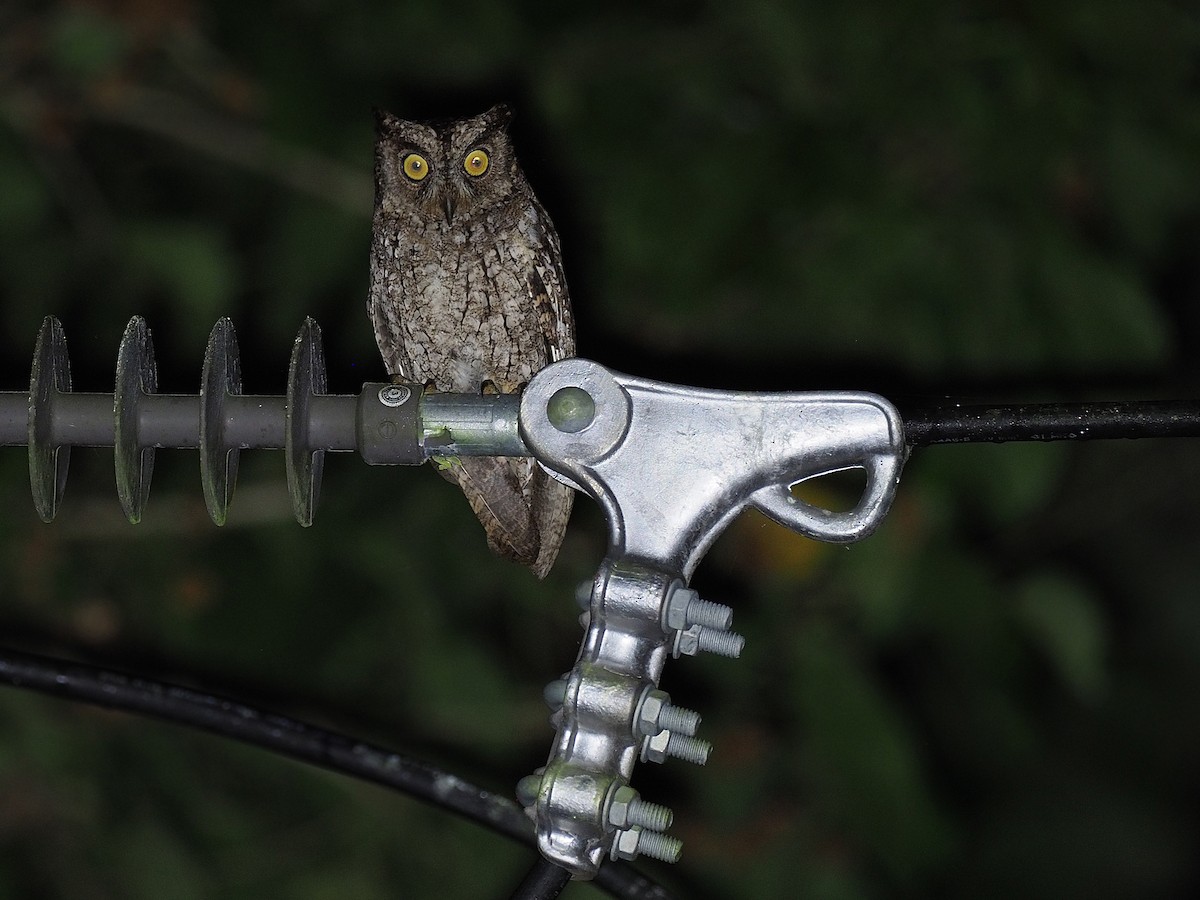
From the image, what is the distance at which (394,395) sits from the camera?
0.70 m

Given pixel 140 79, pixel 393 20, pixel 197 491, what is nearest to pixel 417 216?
pixel 393 20

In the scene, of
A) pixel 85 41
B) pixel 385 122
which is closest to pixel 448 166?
pixel 385 122

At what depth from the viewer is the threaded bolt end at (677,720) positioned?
603 millimetres

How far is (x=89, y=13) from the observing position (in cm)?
209

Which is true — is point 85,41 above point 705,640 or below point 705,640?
above

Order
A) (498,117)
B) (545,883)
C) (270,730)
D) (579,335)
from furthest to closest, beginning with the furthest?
(579,335) < (498,117) < (270,730) < (545,883)

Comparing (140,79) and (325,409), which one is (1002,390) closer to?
(325,409)

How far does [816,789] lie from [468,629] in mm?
708

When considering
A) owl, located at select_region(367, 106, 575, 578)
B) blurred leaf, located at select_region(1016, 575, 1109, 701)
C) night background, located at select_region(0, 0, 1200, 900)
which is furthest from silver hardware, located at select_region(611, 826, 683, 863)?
blurred leaf, located at select_region(1016, 575, 1109, 701)

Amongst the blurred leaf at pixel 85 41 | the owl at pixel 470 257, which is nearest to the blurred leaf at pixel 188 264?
the blurred leaf at pixel 85 41

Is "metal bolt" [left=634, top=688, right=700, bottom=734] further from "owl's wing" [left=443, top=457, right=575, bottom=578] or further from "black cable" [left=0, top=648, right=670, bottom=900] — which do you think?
"owl's wing" [left=443, top=457, right=575, bottom=578]

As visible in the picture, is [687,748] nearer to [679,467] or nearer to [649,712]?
[649,712]

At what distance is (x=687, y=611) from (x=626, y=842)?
123 millimetres

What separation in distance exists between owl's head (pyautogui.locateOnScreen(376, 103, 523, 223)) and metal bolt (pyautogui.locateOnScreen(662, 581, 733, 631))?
0.98m
